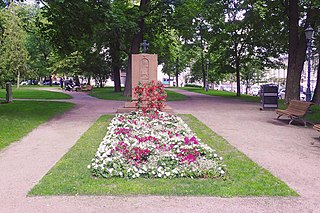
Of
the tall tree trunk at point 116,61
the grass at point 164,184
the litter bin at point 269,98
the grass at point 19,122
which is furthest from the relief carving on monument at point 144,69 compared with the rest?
the tall tree trunk at point 116,61

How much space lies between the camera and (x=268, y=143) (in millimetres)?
9477

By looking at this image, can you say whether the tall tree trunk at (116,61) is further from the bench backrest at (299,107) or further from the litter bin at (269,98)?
the bench backrest at (299,107)

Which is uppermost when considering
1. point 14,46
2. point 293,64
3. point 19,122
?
point 14,46

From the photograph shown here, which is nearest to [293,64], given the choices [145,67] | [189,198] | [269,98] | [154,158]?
[269,98]

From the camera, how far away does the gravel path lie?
475 cm

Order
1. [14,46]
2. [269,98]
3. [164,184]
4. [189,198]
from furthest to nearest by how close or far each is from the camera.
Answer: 1. [14,46]
2. [269,98]
3. [164,184]
4. [189,198]

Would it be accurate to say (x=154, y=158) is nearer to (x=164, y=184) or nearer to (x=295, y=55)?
(x=164, y=184)

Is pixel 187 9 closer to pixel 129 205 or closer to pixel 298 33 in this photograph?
pixel 298 33

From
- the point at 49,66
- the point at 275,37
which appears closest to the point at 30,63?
the point at 49,66

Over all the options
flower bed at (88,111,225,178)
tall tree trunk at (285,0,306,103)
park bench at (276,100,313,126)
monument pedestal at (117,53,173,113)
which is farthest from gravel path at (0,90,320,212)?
tall tree trunk at (285,0,306,103)

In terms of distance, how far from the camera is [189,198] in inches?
198

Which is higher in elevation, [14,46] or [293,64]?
[14,46]

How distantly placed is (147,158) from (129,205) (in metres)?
1.96

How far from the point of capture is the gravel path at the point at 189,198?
4.75m
